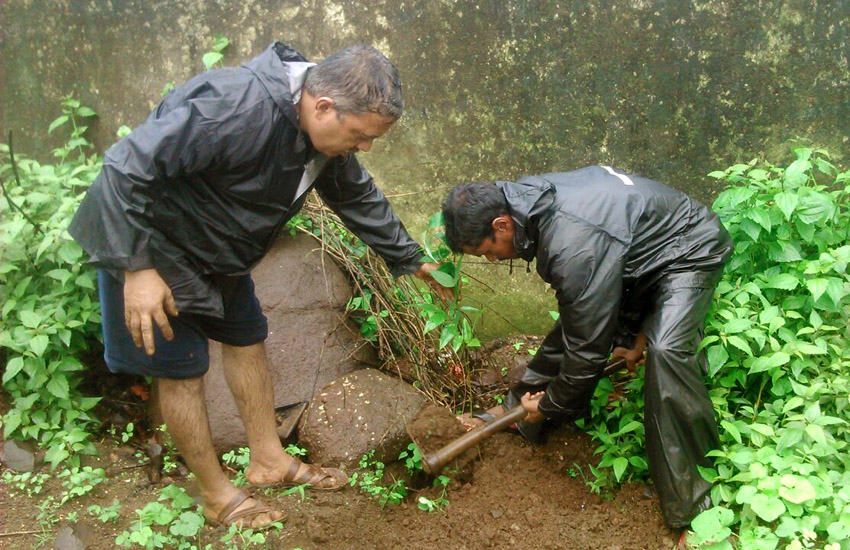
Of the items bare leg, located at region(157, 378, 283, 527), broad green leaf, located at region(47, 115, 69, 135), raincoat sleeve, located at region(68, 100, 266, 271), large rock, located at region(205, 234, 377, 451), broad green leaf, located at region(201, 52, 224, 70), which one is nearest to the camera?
raincoat sleeve, located at region(68, 100, 266, 271)

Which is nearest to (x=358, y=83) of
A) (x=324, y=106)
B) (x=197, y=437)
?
(x=324, y=106)

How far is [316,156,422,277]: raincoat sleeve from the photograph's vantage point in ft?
10.6

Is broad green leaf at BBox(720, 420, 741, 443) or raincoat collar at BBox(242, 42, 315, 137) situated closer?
raincoat collar at BBox(242, 42, 315, 137)

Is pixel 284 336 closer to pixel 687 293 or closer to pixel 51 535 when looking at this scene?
pixel 51 535

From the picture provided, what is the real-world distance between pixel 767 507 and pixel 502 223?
58.0 inches

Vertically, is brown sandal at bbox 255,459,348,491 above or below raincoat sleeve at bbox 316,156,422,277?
below

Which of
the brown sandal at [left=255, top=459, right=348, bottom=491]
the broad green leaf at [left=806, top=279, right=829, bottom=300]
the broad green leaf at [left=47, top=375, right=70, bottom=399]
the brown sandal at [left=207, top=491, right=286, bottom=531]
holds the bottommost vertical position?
the brown sandal at [left=255, top=459, right=348, bottom=491]

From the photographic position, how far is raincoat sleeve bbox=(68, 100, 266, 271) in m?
2.48

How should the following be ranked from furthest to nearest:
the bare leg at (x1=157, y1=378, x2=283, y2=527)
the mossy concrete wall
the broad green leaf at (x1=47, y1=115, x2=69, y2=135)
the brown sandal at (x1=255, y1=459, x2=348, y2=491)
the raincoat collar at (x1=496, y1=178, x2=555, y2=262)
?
the broad green leaf at (x1=47, y1=115, x2=69, y2=135) → the mossy concrete wall → the brown sandal at (x1=255, y1=459, x2=348, y2=491) → the raincoat collar at (x1=496, y1=178, x2=555, y2=262) → the bare leg at (x1=157, y1=378, x2=283, y2=527)

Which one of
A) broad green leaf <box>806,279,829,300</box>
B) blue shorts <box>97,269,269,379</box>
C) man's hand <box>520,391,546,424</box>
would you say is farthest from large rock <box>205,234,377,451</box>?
broad green leaf <box>806,279,829,300</box>

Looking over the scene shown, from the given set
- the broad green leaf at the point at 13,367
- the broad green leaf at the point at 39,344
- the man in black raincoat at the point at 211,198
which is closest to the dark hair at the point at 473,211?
the man in black raincoat at the point at 211,198

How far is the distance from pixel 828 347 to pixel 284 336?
2.62 m

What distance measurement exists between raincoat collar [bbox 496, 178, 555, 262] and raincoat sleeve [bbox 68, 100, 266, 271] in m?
1.14

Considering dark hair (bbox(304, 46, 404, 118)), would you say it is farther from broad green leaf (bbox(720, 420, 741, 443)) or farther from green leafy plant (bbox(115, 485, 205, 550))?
broad green leaf (bbox(720, 420, 741, 443))
